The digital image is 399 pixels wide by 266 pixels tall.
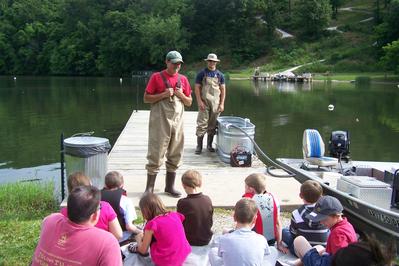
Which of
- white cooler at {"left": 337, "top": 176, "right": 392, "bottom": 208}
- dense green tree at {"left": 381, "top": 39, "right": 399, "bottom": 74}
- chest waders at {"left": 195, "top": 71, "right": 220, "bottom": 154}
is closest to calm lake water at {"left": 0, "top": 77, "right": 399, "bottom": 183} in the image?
chest waders at {"left": 195, "top": 71, "right": 220, "bottom": 154}

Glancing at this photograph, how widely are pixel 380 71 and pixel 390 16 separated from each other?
24.7ft

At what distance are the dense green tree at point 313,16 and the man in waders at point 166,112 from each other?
63.8 meters

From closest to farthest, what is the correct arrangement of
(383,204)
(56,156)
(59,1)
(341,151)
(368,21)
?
(383,204), (341,151), (56,156), (368,21), (59,1)

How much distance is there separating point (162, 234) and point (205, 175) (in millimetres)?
4151

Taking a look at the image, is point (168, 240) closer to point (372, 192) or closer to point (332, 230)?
point (332, 230)

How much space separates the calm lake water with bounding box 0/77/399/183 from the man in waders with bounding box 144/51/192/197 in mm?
6010

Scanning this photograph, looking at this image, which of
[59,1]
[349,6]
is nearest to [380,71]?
[349,6]

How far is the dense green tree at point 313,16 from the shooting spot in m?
66.3

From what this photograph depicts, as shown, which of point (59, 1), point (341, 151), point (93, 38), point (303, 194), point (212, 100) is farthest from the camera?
point (59, 1)

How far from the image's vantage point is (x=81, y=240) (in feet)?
9.11

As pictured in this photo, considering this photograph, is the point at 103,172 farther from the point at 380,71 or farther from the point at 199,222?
the point at 380,71

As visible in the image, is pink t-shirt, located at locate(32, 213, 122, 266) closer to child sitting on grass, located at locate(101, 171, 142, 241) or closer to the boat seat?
child sitting on grass, located at locate(101, 171, 142, 241)

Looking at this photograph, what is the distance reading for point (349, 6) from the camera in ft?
266

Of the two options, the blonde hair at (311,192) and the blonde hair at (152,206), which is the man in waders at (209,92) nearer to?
the blonde hair at (311,192)
